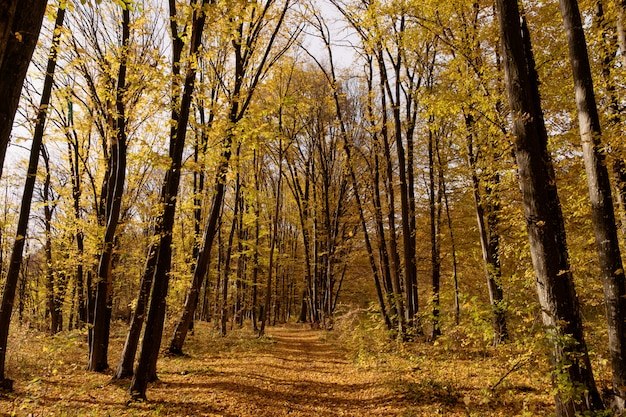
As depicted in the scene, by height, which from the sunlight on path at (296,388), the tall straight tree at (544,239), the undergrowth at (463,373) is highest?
the tall straight tree at (544,239)

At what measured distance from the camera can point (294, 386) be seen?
8578 mm

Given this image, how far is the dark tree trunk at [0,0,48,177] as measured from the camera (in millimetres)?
2754

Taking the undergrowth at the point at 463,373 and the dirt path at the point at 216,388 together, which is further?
the dirt path at the point at 216,388

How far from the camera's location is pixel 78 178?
14227 millimetres

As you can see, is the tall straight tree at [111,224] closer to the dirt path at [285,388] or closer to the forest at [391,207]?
the forest at [391,207]

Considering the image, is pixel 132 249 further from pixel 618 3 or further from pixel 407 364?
pixel 618 3

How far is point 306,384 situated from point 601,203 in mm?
7508

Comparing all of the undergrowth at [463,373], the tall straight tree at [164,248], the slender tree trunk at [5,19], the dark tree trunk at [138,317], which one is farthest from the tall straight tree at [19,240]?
the undergrowth at [463,373]

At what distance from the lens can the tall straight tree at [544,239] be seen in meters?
4.12

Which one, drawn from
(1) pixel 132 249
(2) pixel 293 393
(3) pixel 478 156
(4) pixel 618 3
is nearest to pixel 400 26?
(3) pixel 478 156

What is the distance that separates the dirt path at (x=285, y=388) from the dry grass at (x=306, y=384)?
0.02 meters

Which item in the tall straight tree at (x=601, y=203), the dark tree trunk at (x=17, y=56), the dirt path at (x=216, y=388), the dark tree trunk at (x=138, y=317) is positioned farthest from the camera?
the dark tree trunk at (x=138, y=317)

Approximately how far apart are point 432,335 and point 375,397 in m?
5.74

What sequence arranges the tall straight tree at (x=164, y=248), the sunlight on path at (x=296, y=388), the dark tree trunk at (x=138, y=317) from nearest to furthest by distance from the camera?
the tall straight tree at (x=164, y=248) → the sunlight on path at (x=296, y=388) → the dark tree trunk at (x=138, y=317)
